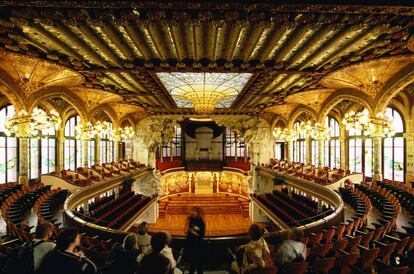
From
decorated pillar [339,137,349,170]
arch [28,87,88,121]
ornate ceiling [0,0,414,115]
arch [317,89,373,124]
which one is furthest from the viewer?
decorated pillar [339,137,349,170]

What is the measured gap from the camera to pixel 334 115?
18.4 meters

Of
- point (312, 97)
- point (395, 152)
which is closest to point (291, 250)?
point (312, 97)

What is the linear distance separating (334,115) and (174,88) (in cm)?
1317

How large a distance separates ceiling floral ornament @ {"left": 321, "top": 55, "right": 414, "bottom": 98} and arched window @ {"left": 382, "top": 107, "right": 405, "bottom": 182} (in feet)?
15.4

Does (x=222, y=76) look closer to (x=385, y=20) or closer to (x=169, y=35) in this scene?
(x=169, y=35)

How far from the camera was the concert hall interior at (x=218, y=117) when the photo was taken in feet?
12.9

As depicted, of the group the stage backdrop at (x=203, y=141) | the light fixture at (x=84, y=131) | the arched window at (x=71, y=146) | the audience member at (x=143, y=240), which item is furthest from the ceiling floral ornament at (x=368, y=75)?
the arched window at (x=71, y=146)

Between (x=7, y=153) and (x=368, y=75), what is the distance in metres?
17.6

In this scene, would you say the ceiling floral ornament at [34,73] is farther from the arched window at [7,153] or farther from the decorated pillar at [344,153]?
the decorated pillar at [344,153]

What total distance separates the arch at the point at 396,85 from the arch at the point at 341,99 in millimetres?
619

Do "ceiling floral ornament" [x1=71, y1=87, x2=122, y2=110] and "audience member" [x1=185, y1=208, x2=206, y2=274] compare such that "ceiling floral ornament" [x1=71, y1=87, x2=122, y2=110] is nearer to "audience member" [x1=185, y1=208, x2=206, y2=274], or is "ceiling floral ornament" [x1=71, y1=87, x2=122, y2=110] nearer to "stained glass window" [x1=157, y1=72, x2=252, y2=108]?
"stained glass window" [x1=157, y1=72, x2=252, y2=108]

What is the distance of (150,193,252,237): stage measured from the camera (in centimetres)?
1736

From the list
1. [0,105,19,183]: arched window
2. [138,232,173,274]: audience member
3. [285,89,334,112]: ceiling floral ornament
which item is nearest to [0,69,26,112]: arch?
[0,105,19,183]: arched window

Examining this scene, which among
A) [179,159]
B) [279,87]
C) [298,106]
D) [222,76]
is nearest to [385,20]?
[222,76]
